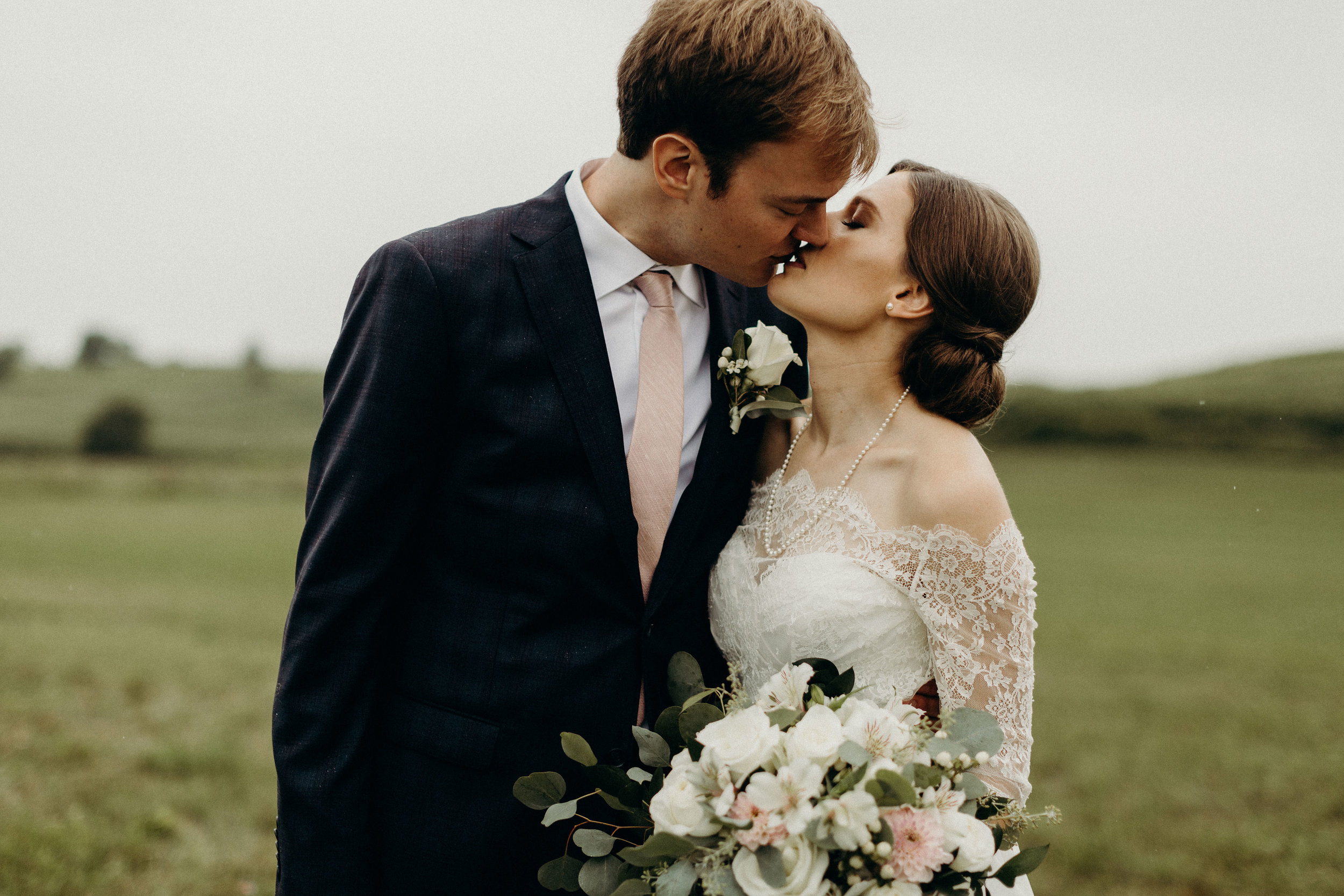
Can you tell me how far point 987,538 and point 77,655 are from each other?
9357 millimetres

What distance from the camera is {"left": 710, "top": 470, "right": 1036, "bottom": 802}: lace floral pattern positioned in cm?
236

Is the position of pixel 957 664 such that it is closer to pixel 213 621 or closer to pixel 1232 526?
pixel 213 621

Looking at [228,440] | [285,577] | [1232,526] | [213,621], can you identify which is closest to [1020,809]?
[213,621]

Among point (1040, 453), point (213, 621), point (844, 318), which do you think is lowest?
point (1040, 453)

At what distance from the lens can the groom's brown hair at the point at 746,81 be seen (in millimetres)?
2373

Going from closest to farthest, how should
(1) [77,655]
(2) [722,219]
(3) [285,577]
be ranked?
(2) [722,219] → (1) [77,655] → (3) [285,577]

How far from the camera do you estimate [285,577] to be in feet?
51.2

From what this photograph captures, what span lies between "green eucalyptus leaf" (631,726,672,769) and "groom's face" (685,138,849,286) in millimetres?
1278

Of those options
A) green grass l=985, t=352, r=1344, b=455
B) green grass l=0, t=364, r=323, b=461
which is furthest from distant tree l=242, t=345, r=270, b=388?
green grass l=985, t=352, r=1344, b=455

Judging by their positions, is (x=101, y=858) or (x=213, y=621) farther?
(x=213, y=621)

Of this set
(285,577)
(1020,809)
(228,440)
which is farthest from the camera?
(228,440)

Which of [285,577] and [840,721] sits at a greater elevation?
[840,721]

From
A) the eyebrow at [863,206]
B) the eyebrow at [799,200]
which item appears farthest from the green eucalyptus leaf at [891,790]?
the eyebrow at [863,206]

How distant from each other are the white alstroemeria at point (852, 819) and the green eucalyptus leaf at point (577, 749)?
0.59 meters
